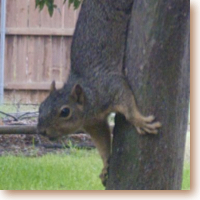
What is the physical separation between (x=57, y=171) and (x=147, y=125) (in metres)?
0.72

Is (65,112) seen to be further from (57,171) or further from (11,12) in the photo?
(57,171)

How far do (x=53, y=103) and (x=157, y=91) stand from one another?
0.27 metres

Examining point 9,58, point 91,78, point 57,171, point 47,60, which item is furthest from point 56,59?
point 57,171

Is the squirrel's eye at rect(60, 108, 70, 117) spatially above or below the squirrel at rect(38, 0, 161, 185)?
below

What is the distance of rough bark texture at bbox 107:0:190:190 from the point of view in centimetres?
149

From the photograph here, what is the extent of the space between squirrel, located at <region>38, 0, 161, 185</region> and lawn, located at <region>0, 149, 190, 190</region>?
40cm

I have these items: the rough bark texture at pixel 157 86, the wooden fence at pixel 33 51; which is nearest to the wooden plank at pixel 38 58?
the wooden fence at pixel 33 51

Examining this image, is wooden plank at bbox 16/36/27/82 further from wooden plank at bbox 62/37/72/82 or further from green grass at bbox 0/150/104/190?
green grass at bbox 0/150/104/190

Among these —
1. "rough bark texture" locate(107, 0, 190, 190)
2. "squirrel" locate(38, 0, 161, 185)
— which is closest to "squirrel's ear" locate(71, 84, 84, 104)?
"squirrel" locate(38, 0, 161, 185)

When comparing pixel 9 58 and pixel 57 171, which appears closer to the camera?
pixel 9 58

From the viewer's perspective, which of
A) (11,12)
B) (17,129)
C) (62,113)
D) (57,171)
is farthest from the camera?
(17,129)

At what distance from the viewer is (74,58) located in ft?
5.37

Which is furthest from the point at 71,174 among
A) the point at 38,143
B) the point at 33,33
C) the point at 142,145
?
the point at 142,145

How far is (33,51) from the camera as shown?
1.94 m
